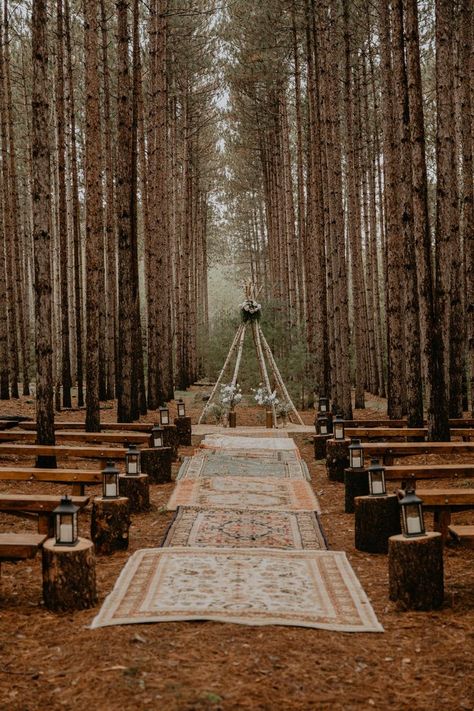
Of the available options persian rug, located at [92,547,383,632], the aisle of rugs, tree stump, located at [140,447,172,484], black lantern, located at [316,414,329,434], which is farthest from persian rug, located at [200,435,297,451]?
persian rug, located at [92,547,383,632]

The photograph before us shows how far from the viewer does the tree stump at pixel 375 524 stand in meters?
5.90

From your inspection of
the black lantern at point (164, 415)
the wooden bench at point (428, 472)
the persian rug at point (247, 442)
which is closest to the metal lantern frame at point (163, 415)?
the black lantern at point (164, 415)

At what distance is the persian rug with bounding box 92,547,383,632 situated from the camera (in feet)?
13.5

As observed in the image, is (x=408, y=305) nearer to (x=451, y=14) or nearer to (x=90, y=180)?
(x=90, y=180)

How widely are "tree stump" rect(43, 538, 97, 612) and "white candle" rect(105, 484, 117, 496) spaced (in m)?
1.45

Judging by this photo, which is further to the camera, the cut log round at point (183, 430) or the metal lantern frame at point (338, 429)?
the cut log round at point (183, 430)

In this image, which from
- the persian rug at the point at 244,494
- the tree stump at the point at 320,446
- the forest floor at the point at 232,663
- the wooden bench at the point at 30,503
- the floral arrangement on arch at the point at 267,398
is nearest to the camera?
the forest floor at the point at 232,663

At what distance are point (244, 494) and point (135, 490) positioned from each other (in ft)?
4.43

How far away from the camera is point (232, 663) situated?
3.48 meters

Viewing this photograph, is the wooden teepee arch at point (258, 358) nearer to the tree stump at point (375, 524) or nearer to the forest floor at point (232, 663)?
the tree stump at point (375, 524)

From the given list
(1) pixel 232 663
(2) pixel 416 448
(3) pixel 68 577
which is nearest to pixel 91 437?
(2) pixel 416 448

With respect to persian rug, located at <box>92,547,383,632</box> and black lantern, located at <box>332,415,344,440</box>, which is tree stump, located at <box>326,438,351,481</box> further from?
persian rug, located at <box>92,547,383,632</box>

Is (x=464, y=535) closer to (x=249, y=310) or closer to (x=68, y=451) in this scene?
(x=68, y=451)

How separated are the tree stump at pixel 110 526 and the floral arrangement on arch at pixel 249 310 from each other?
1310 cm
